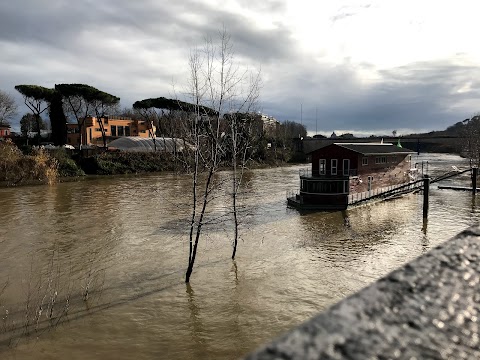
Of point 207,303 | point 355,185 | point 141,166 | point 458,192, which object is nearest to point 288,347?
point 207,303

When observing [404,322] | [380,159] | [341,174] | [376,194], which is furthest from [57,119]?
[404,322]

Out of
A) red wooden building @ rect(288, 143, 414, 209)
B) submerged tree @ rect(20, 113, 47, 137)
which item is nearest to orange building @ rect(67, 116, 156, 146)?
submerged tree @ rect(20, 113, 47, 137)

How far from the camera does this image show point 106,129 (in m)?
80.1

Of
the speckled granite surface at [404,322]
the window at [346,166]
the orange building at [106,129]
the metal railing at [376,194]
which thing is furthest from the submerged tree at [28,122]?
the speckled granite surface at [404,322]

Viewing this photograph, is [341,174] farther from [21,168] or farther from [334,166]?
[21,168]

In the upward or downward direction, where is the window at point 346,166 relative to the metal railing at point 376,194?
upward

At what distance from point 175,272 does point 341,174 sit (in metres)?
21.6

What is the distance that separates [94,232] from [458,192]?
3633 cm

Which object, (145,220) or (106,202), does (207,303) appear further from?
(106,202)

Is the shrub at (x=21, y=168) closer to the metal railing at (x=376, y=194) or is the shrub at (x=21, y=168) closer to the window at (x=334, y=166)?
the window at (x=334, y=166)

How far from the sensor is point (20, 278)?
14.8 meters

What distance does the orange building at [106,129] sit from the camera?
246 feet

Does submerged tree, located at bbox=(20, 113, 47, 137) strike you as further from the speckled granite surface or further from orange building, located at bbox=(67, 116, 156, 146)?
the speckled granite surface

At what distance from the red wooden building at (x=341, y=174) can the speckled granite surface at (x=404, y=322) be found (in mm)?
28962
